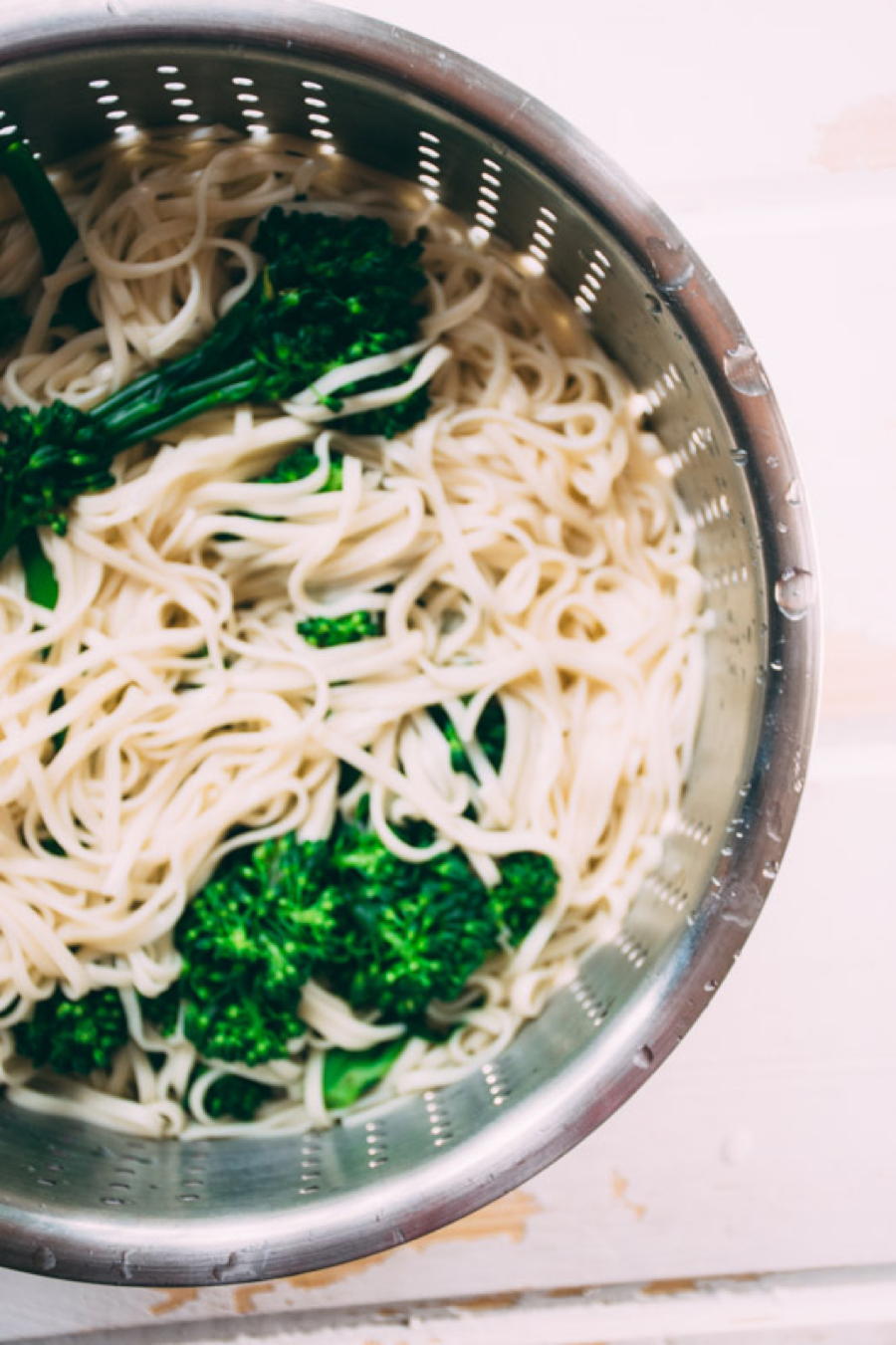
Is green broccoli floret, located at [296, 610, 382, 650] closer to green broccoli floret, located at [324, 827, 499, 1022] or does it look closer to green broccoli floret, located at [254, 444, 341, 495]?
green broccoli floret, located at [254, 444, 341, 495]

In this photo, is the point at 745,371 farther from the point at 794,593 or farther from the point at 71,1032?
the point at 71,1032

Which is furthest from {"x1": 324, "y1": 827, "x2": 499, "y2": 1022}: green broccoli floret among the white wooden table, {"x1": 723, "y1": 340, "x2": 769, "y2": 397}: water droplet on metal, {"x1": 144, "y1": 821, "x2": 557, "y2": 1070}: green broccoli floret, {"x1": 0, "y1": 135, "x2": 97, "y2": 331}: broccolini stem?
{"x1": 0, "y1": 135, "x2": 97, "y2": 331}: broccolini stem

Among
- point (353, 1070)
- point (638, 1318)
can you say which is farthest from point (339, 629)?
point (638, 1318)

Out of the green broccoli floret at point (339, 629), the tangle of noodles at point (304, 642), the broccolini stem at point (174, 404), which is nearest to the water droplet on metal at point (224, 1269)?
the tangle of noodles at point (304, 642)

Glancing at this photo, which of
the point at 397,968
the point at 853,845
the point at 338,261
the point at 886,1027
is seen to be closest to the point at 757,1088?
the point at 886,1027

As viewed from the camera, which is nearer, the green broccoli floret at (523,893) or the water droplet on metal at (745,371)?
the water droplet on metal at (745,371)

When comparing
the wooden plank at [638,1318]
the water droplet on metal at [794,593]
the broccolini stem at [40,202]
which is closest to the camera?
the water droplet on metal at [794,593]

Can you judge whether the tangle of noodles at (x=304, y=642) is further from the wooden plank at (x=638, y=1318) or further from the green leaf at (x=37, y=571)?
the wooden plank at (x=638, y=1318)
